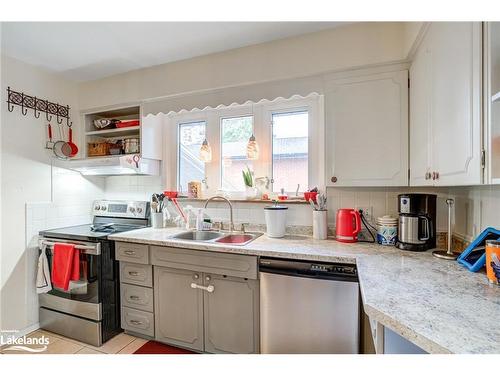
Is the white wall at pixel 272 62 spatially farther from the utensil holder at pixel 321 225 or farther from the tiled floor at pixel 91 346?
the tiled floor at pixel 91 346

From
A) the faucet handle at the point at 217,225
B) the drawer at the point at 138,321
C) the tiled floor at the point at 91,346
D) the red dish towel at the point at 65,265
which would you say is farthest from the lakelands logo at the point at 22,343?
the faucet handle at the point at 217,225

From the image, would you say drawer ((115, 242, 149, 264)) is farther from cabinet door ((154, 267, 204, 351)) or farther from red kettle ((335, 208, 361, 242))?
red kettle ((335, 208, 361, 242))

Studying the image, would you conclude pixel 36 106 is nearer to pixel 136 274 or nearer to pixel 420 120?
pixel 136 274

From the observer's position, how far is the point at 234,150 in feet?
7.69

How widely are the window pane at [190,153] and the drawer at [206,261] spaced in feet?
2.89

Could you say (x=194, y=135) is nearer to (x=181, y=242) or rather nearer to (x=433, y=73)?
(x=181, y=242)

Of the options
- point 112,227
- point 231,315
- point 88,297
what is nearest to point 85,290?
point 88,297

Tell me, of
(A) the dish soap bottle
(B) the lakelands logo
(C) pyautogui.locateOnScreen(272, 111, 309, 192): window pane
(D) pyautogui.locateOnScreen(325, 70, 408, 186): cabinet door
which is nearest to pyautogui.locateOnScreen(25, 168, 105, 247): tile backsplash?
(B) the lakelands logo

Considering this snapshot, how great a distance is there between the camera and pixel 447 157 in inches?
43.3

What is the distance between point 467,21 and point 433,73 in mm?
292

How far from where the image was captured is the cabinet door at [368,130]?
5.16 feet

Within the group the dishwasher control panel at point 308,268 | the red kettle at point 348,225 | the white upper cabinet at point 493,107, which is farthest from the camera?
the red kettle at point 348,225

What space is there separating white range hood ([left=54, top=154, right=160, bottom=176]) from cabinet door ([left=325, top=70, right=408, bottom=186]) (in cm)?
170

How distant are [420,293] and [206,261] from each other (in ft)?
3.98
